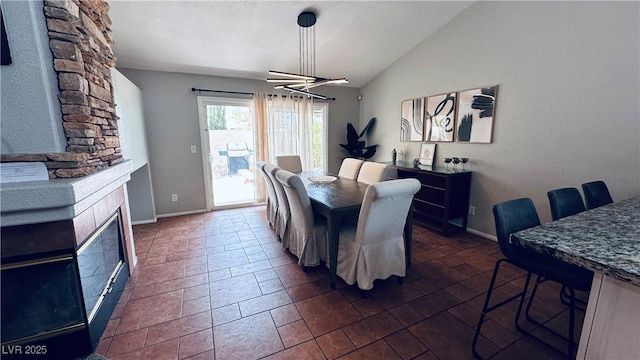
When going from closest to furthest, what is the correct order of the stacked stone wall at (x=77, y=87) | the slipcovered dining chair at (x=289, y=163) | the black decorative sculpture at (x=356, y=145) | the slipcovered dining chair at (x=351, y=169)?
1. the stacked stone wall at (x=77, y=87)
2. the slipcovered dining chair at (x=351, y=169)
3. the slipcovered dining chair at (x=289, y=163)
4. the black decorative sculpture at (x=356, y=145)

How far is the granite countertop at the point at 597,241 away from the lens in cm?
84

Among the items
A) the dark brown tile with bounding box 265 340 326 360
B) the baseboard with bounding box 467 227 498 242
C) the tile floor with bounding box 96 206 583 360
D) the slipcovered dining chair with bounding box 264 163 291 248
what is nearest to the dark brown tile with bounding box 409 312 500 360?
the tile floor with bounding box 96 206 583 360

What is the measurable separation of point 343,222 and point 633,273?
6.04 feet

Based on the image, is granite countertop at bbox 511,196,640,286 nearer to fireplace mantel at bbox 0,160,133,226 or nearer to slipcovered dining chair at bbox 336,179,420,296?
slipcovered dining chair at bbox 336,179,420,296

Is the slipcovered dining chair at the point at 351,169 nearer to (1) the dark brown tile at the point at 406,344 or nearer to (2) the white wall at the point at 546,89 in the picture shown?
(2) the white wall at the point at 546,89

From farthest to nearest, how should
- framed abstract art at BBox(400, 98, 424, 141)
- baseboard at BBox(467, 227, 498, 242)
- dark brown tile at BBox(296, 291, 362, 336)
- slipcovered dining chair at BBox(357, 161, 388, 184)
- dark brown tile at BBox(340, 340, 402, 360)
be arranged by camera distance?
framed abstract art at BBox(400, 98, 424, 141), baseboard at BBox(467, 227, 498, 242), slipcovered dining chair at BBox(357, 161, 388, 184), dark brown tile at BBox(296, 291, 362, 336), dark brown tile at BBox(340, 340, 402, 360)

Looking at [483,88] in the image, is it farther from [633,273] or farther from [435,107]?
[633,273]

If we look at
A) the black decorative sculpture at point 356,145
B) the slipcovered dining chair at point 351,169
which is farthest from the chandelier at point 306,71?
the black decorative sculpture at point 356,145

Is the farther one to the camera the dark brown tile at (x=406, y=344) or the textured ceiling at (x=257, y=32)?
the textured ceiling at (x=257, y=32)

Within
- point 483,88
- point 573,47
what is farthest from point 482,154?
point 573,47

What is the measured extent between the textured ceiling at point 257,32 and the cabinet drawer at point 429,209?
2.42 meters

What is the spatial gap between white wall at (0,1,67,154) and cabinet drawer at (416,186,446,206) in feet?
11.9

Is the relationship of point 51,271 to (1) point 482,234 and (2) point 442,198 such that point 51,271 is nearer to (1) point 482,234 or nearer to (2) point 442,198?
(2) point 442,198

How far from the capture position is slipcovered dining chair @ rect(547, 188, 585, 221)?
173 cm
